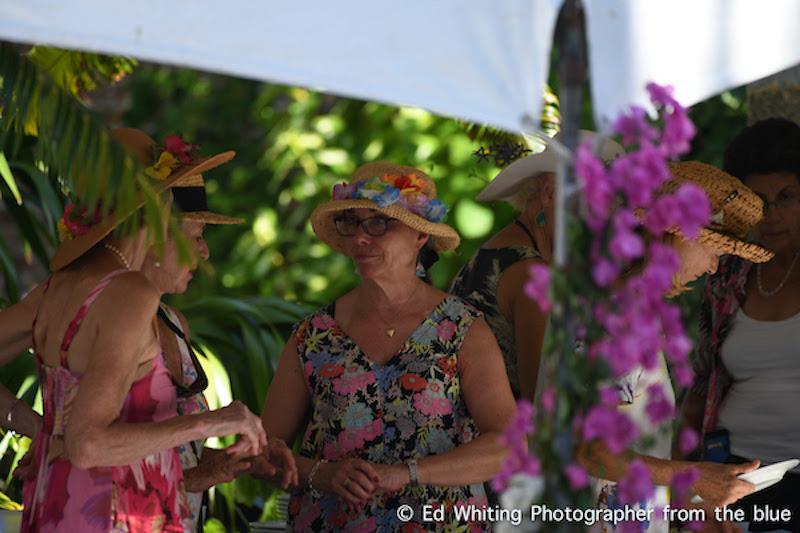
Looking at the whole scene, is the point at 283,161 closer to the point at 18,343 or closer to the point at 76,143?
the point at 18,343

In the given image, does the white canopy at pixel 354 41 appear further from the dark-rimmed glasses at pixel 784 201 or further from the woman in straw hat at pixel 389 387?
the dark-rimmed glasses at pixel 784 201

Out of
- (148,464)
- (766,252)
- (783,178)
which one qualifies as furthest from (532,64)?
(783,178)

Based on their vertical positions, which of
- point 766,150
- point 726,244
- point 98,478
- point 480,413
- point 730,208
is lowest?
point 98,478

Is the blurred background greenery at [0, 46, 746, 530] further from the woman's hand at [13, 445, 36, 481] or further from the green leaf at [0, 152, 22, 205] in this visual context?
the woman's hand at [13, 445, 36, 481]

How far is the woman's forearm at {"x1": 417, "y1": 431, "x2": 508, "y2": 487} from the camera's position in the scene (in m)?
3.46

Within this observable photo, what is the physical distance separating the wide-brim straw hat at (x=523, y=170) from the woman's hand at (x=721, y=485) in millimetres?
979

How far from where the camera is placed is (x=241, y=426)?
3033 mm

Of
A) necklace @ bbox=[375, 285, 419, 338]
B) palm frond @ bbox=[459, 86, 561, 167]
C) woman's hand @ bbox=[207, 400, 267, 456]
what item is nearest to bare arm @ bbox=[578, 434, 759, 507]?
necklace @ bbox=[375, 285, 419, 338]

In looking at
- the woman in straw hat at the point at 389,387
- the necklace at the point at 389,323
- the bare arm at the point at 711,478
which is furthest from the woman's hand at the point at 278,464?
the bare arm at the point at 711,478

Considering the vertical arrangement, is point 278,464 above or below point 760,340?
below

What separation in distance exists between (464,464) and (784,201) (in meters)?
1.53

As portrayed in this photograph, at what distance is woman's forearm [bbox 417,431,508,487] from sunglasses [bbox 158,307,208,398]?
0.59 metres

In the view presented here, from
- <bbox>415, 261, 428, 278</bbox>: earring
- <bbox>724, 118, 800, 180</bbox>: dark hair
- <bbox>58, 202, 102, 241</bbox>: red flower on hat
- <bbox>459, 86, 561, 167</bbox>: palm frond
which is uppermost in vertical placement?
<bbox>459, 86, 561, 167</bbox>: palm frond

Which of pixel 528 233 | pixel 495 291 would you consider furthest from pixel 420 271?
pixel 528 233
